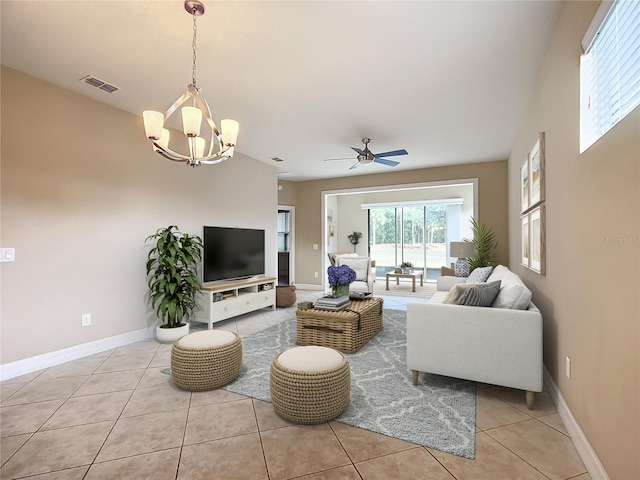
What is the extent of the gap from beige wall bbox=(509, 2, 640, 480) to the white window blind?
0.33ft

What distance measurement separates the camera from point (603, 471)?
4.73 ft

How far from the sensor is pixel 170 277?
3691mm

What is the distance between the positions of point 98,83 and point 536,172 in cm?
424

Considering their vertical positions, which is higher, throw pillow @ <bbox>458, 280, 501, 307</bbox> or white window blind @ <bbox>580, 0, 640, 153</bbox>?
white window blind @ <bbox>580, 0, 640, 153</bbox>

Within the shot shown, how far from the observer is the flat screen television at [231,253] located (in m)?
4.43

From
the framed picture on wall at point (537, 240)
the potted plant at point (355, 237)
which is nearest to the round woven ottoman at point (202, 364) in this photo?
the framed picture on wall at point (537, 240)

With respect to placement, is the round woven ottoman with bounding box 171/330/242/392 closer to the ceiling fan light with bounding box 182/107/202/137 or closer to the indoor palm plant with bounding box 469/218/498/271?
the ceiling fan light with bounding box 182/107/202/137

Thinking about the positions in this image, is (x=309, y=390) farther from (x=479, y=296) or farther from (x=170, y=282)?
(x=170, y=282)

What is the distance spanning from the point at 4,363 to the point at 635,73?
4636 mm

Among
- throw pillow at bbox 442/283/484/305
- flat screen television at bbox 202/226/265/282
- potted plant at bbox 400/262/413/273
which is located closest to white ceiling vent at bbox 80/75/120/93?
flat screen television at bbox 202/226/265/282

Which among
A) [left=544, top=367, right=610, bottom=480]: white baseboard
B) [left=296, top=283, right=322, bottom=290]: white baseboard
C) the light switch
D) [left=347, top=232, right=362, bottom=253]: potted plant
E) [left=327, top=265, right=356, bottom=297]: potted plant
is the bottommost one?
[left=544, top=367, right=610, bottom=480]: white baseboard

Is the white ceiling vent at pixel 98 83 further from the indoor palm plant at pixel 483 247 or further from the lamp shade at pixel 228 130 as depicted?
the indoor palm plant at pixel 483 247

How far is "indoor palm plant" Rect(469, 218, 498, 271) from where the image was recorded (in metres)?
5.27

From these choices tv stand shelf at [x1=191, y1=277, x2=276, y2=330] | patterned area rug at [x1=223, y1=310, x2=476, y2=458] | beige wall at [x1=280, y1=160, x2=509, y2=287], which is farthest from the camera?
beige wall at [x1=280, y1=160, x2=509, y2=287]
